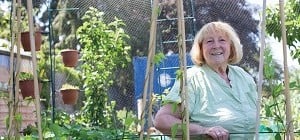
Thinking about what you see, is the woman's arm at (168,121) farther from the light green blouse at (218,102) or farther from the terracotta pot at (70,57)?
the terracotta pot at (70,57)

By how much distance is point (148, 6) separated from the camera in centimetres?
733

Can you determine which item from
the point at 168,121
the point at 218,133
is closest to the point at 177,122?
the point at 168,121

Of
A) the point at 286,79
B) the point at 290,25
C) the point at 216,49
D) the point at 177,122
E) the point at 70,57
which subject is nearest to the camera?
the point at 286,79

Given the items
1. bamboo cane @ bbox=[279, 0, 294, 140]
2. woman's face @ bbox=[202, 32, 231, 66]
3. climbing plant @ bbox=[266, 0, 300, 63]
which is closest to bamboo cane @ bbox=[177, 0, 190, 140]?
bamboo cane @ bbox=[279, 0, 294, 140]

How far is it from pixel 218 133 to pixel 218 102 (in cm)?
27

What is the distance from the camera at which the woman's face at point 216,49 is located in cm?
269

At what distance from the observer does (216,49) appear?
2699 millimetres

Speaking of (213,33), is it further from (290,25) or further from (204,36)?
(290,25)

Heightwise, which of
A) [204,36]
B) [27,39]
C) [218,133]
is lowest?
[218,133]

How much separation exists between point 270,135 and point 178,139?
1.25 ft

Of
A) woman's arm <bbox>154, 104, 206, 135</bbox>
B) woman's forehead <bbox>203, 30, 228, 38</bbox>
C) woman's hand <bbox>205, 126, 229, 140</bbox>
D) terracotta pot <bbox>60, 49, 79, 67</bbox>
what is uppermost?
terracotta pot <bbox>60, 49, 79, 67</bbox>

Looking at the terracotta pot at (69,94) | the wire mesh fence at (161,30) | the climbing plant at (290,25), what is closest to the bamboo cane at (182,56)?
the climbing plant at (290,25)

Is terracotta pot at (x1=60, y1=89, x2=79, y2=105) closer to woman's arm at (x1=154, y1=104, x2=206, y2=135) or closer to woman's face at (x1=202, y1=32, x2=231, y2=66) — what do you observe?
woman's face at (x1=202, y1=32, x2=231, y2=66)

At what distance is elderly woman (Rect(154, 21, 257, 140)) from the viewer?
8.09 feet
